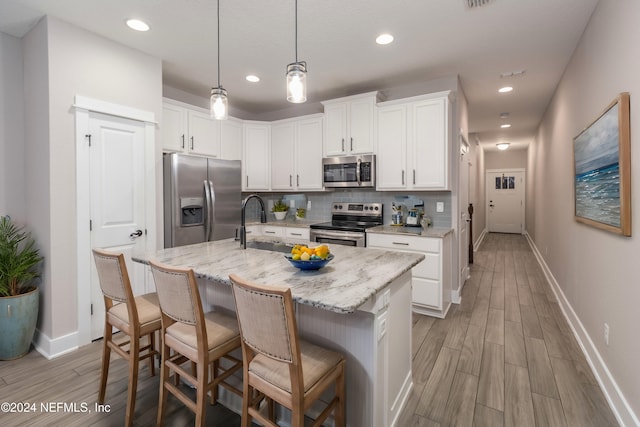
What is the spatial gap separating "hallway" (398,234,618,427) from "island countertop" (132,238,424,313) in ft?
3.07

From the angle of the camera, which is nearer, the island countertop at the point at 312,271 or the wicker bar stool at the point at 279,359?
the wicker bar stool at the point at 279,359

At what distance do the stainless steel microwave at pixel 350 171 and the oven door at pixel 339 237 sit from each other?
678 mm

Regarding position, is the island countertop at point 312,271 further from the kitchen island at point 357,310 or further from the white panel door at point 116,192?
the white panel door at point 116,192

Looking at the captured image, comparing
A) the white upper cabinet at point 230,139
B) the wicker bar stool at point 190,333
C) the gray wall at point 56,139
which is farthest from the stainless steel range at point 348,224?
the gray wall at point 56,139

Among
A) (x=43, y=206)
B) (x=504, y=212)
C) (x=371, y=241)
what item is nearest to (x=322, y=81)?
(x=371, y=241)

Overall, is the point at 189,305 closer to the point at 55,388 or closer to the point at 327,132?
the point at 55,388

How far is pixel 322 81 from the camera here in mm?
3947

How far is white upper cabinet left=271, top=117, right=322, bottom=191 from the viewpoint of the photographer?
4.50 metres

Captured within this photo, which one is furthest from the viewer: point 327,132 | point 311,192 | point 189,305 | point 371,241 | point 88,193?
point 311,192

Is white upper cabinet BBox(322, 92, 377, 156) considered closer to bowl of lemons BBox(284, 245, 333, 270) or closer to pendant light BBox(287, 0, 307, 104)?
pendant light BBox(287, 0, 307, 104)

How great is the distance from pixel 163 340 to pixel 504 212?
11.0 m

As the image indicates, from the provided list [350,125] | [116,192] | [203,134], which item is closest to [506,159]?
[350,125]

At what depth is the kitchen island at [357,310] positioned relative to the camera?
1438 millimetres

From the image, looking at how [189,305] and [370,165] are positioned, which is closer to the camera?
[189,305]
